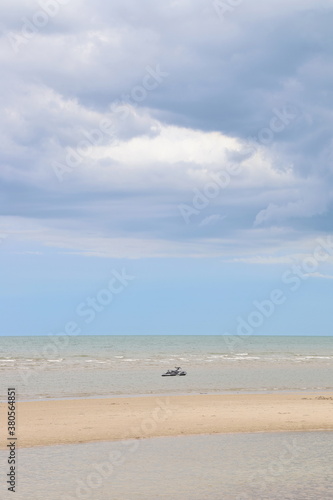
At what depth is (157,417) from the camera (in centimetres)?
2614

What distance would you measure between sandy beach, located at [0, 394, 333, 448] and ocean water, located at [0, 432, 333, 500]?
1643 millimetres

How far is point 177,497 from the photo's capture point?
13664mm

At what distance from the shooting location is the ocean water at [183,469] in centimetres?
1409

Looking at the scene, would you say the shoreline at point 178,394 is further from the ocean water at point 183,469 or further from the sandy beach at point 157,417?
the ocean water at point 183,469

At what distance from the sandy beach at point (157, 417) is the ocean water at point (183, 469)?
1643 millimetres

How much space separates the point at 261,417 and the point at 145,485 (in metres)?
12.5

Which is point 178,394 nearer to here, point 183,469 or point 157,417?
point 157,417

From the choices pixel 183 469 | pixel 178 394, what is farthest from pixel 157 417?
pixel 178 394

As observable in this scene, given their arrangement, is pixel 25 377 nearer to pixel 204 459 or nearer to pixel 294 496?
pixel 204 459

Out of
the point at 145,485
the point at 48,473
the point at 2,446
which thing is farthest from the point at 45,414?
the point at 145,485

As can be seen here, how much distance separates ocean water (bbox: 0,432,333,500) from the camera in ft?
46.2

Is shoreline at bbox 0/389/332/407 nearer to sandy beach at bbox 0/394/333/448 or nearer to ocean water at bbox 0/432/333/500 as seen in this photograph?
sandy beach at bbox 0/394/333/448

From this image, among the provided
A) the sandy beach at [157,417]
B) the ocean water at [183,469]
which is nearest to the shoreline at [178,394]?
the sandy beach at [157,417]

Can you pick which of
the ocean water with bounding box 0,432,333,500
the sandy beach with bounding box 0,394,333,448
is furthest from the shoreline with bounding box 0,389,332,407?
the ocean water with bounding box 0,432,333,500
